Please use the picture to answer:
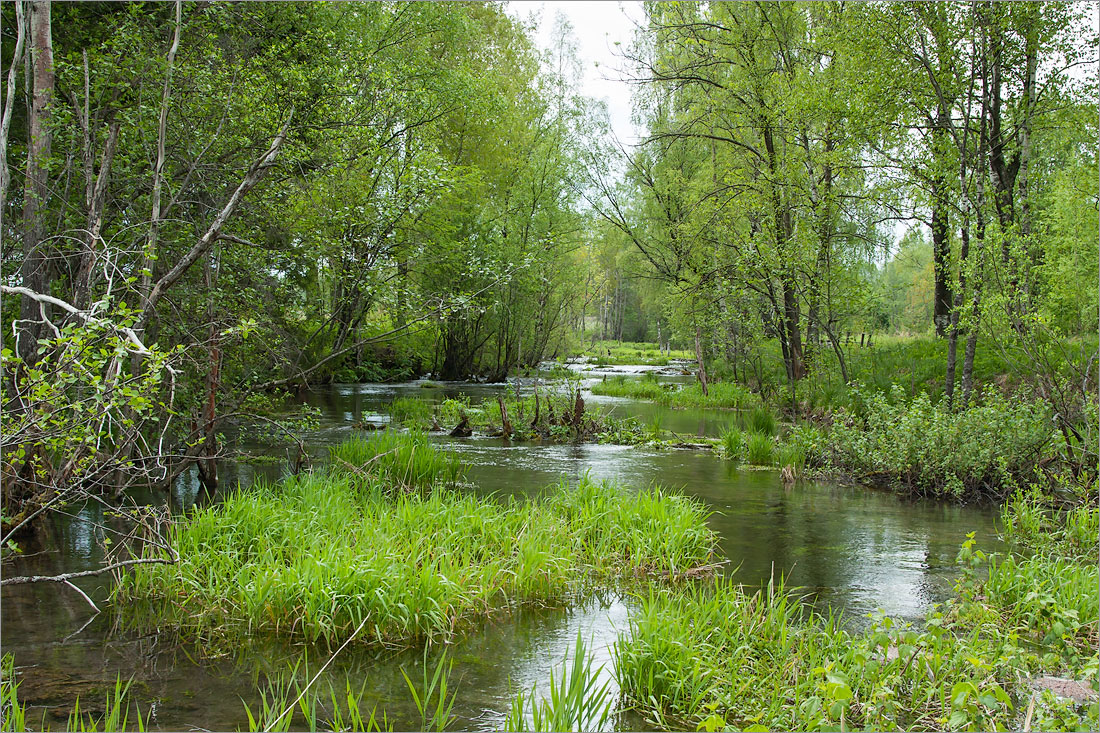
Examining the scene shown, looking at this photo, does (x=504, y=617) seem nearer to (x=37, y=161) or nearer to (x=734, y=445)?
(x=37, y=161)

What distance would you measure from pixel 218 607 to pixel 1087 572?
7.02 metres

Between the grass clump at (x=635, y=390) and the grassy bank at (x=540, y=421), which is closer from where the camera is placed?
the grassy bank at (x=540, y=421)

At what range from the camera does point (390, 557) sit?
6168 mm

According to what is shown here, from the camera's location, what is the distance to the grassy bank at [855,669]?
412 cm

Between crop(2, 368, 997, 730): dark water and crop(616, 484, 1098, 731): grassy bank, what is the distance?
0.42 metres

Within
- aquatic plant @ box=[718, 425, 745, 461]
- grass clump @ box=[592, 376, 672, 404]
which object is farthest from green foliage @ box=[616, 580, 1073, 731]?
grass clump @ box=[592, 376, 672, 404]

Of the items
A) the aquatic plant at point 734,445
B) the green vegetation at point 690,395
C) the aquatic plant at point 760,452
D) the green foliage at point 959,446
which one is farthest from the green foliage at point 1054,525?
the green vegetation at point 690,395

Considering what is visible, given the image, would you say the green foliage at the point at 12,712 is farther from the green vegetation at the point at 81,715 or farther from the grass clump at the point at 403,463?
the grass clump at the point at 403,463

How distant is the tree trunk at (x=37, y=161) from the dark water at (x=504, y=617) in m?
2.31

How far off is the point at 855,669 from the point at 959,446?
7.11 metres

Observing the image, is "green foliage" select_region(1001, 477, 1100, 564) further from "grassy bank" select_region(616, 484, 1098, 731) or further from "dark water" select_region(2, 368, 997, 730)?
"grassy bank" select_region(616, 484, 1098, 731)

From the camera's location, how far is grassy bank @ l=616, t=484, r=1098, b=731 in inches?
162

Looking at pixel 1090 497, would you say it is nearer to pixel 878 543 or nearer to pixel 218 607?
pixel 878 543

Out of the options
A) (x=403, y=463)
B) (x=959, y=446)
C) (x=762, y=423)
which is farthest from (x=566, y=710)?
(x=762, y=423)
